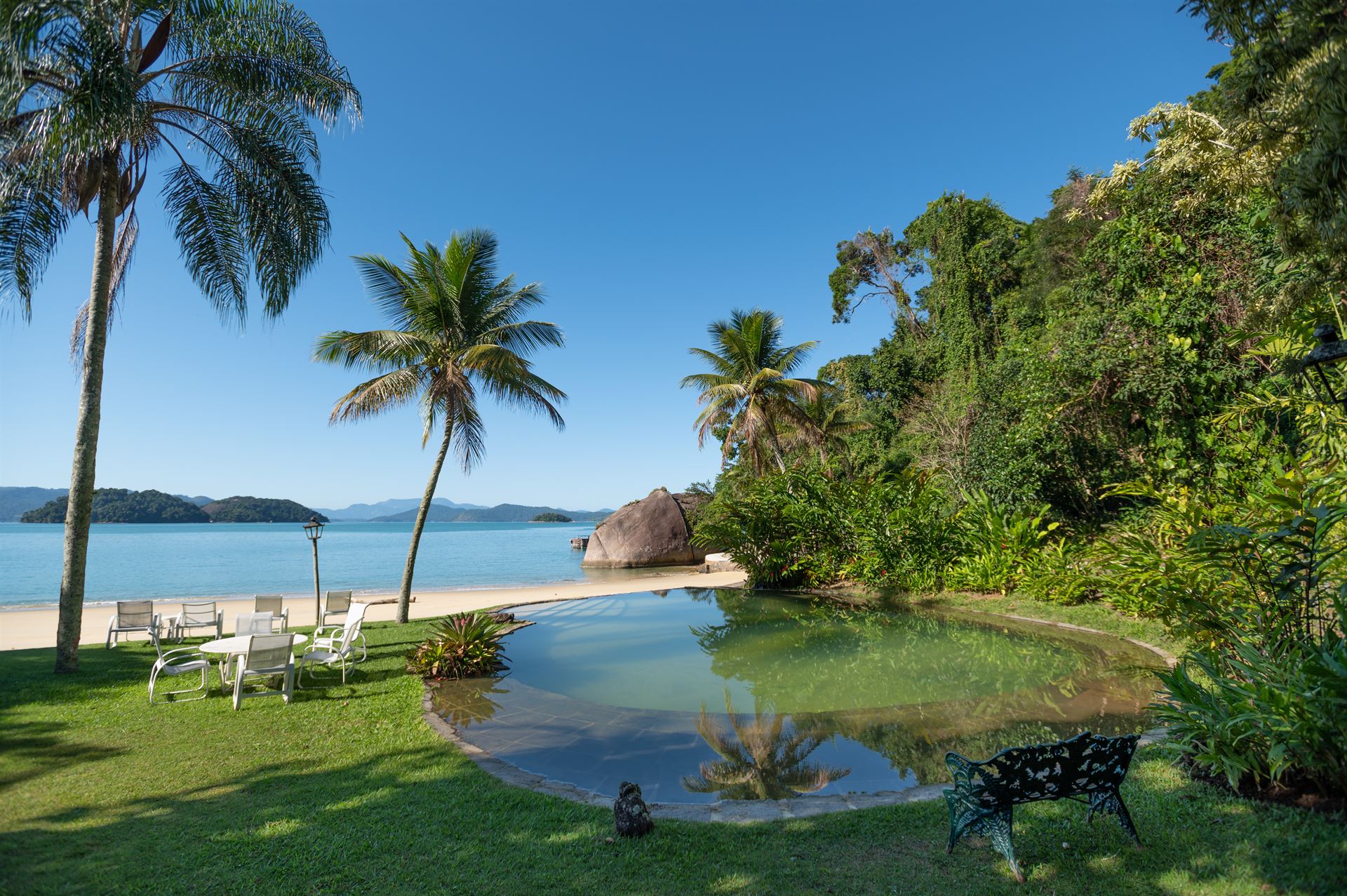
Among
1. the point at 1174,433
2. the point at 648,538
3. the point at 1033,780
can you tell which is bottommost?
the point at 1033,780

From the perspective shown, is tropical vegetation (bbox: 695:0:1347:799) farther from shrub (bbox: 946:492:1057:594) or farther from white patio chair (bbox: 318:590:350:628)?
white patio chair (bbox: 318:590:350:628)

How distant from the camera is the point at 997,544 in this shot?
12531 millimetres

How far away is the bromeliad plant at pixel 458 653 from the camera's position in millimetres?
8523

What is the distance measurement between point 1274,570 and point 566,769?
6692mm

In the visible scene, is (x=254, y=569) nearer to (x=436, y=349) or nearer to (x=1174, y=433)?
(x=436, y=349)

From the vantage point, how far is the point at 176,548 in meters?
54.8

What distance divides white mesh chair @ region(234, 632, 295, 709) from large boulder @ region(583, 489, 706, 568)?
2399 centimetres

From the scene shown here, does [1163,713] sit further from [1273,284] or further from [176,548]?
[176,548]

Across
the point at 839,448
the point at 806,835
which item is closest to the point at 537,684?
the point at 806,835

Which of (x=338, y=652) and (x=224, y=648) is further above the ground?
(x=224, y=648)

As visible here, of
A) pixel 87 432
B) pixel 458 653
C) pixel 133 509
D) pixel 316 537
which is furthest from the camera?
pixel 133 509

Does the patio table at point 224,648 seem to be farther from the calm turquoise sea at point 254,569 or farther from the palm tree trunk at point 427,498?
the calm turquoise sea at point 254,569

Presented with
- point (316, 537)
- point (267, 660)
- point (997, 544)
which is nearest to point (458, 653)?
point (267, 660)

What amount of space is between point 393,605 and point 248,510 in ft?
382
